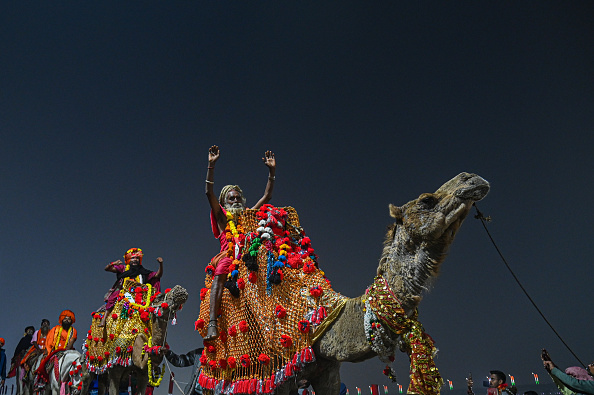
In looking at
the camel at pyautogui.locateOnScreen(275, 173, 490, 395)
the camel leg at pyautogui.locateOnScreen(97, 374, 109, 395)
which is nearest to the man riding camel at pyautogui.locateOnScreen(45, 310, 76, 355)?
the camel leg at pyautogui.locateOnScreen(97, 374, 109, 395)

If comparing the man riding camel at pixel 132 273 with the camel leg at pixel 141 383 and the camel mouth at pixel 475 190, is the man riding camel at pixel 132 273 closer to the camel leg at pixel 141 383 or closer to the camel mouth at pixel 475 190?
the camel leg at pixel 141 383

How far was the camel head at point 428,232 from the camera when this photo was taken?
3.00m

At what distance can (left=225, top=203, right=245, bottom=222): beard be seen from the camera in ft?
16.3

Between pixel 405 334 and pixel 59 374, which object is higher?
pixel 59 374

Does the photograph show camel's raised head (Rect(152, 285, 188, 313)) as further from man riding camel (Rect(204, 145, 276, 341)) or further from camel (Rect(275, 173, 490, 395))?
camel (Rect(275, 173, 490, 395))

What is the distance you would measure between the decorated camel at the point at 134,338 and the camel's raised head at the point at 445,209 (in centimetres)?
Result: 530

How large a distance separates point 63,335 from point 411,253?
9.74m

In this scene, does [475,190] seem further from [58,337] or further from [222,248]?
[58,337]

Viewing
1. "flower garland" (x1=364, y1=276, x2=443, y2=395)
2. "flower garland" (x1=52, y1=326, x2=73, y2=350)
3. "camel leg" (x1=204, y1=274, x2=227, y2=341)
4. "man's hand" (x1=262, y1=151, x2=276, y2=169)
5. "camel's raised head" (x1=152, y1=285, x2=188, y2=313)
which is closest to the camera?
"flower garland" (x1=364, y1=276, x2=443, y2=395)

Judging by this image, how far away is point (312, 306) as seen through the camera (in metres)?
3.79

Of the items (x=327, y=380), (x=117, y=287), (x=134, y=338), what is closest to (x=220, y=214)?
(x=327, y=380)

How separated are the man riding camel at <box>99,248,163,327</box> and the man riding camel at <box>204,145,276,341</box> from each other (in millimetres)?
3989

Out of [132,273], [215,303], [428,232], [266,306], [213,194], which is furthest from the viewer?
[132,273]

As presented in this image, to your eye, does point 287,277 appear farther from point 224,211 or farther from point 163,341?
point 163,341
